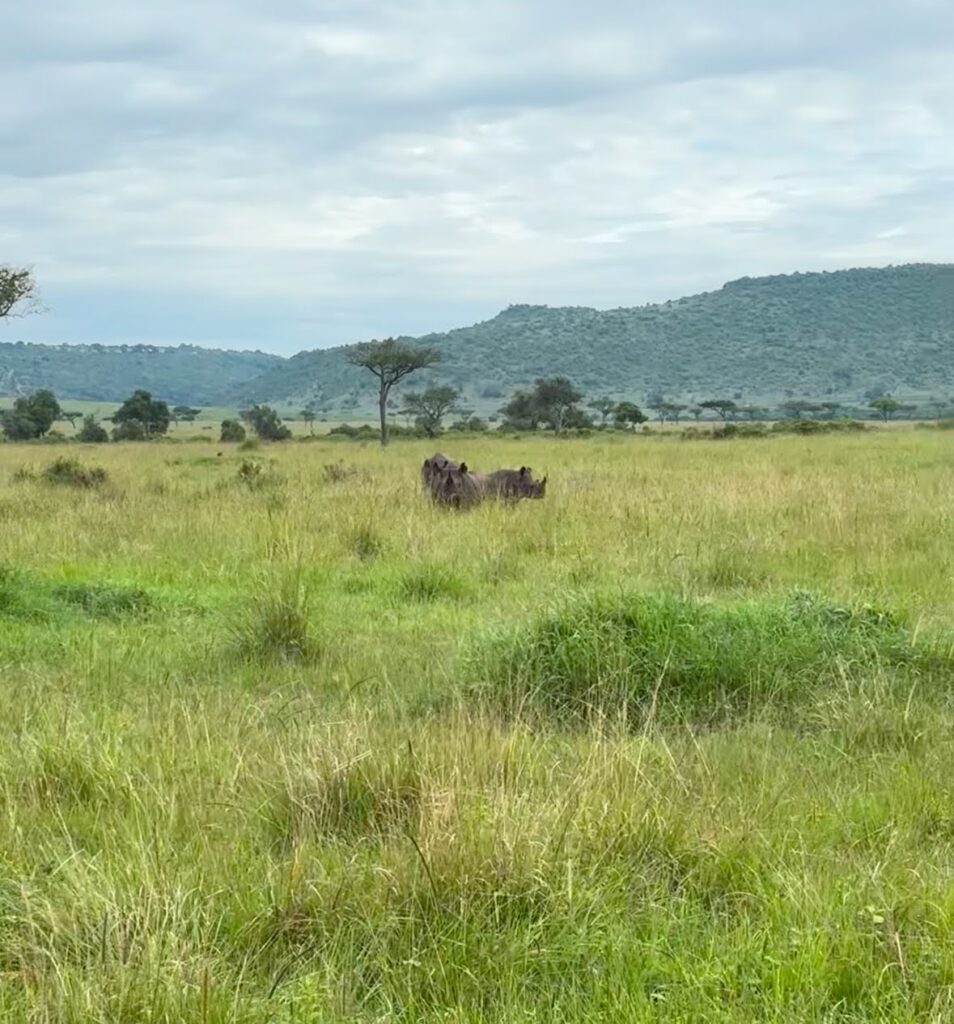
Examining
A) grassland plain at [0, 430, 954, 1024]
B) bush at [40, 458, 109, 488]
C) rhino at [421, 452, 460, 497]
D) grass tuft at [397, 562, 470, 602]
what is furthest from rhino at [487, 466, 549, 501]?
bush at [40, 458, 109, 488]

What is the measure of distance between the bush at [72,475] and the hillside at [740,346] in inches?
3520

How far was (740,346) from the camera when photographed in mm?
125438

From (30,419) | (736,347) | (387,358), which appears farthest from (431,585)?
(736,347)

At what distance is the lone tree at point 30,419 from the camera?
50375mm

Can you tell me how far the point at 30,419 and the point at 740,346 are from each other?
91290 mm

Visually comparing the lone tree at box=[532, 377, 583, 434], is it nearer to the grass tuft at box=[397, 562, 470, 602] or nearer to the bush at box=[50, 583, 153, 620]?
the grass tuft at box=[397, 562, 470, 602]

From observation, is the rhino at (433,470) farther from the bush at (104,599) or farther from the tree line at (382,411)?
A: the tree line at (382,411)

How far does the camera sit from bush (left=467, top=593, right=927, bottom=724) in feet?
16.6

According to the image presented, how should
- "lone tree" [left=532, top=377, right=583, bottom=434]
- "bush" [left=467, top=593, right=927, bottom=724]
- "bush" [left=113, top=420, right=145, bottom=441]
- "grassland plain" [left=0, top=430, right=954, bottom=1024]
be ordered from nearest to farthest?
1. "grassland plain" [left=0, top=430, right=954, bottom=1024]
2. "bush" [left=467, top=593, right=927, bottom=724]
3. "bush" [left=113, top=420, right=145, bottom=441]
4. "lone tree" [left=532, top=377, right=583, bottom=434]

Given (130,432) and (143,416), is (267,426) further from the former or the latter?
(143,416)

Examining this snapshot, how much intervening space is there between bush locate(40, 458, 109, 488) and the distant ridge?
8756 centimetres

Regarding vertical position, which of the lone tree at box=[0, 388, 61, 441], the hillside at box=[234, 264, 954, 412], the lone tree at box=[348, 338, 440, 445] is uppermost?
the hillside at box=[234, 264, 954, 412]

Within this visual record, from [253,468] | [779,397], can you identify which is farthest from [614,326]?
[253,468]

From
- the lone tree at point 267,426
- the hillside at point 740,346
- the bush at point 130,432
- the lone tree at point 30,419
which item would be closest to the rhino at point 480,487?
the lone tree at point 267,426
